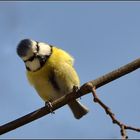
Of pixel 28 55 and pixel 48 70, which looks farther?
pixel 48 70

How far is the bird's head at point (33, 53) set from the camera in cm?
244

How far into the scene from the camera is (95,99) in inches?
39.2

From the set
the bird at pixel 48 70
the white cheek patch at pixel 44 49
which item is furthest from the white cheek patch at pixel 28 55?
the white cheek patch at pixel 44 49

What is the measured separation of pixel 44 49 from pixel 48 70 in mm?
190

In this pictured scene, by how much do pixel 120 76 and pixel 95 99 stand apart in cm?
19

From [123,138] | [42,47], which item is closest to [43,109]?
[123,138]

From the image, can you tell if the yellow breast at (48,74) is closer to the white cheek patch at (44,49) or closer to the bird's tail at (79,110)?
the white cheek patch at (44,49)

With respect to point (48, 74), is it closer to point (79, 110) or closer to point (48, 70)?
point (48, 70)

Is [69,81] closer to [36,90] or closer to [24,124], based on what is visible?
[36,90]

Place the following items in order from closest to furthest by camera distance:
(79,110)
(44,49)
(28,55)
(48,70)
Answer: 1. (28,55)
2. (48,70)
3. (44,49)
4. (79,110)

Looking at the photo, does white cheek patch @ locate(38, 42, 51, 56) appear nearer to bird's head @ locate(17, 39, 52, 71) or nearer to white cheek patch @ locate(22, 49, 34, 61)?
bird's head @ locate(17, 39, 52, 71)

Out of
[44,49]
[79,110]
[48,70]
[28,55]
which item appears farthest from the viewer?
[79,110]

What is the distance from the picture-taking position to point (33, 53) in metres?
2.54

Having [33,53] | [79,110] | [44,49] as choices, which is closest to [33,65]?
[33,53]
